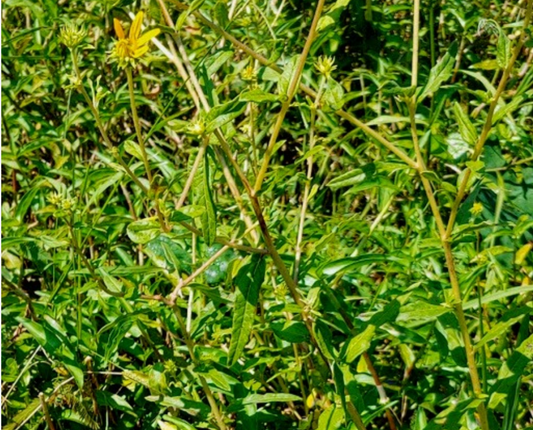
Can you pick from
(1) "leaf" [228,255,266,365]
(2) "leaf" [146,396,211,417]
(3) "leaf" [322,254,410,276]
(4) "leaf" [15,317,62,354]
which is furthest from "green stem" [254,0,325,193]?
(4) "leaf" [15,317,62,354]

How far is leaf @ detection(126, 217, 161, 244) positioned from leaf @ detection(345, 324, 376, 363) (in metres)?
0.36

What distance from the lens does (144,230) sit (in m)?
1.35

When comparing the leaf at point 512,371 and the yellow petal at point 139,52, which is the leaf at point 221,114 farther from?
the leaf at point 512,371

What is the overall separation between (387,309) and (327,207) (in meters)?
1.10

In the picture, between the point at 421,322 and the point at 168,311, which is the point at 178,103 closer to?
the point at 168,311

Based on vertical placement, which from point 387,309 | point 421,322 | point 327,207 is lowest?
point 327,207

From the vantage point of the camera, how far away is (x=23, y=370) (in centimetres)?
178

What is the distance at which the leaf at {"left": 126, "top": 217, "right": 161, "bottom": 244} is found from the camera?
1.33m

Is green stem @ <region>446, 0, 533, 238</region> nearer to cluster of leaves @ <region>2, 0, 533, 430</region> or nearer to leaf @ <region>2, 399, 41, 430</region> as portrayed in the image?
cluster of leaves @ <region>2, 0, 533, 430</region>

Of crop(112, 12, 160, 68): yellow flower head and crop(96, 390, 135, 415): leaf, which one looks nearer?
crop(112, 12, 160, 68): yellow flower head

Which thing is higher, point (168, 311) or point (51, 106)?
point (51, 106)

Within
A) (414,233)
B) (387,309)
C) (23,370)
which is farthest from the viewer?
(414,233)

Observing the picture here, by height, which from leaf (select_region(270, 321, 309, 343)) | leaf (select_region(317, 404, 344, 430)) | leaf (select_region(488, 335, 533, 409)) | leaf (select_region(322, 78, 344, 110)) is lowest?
leaf (select_region(317, 404, 344, 430))

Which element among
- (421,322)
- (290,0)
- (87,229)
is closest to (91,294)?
(87,229)
